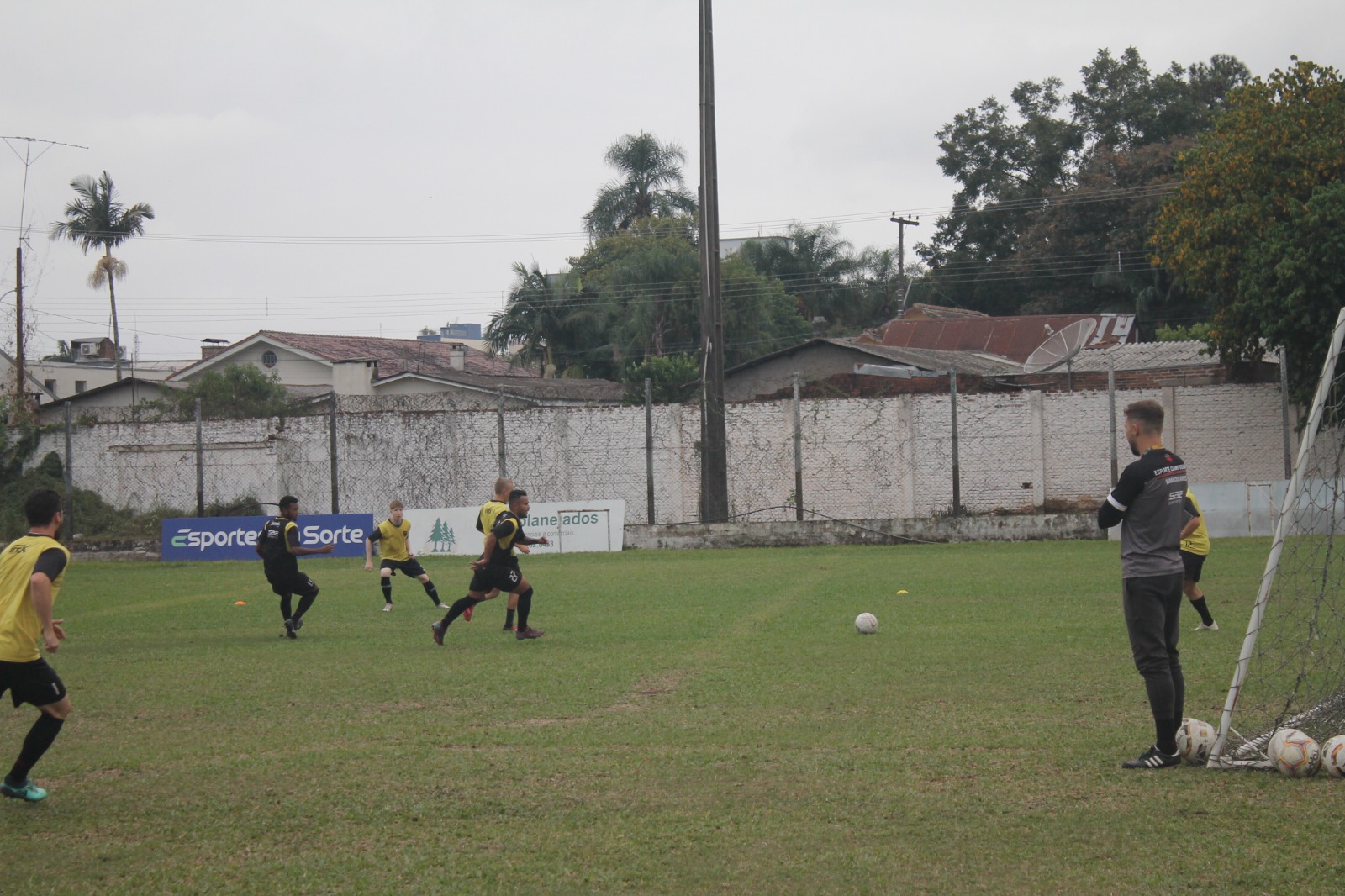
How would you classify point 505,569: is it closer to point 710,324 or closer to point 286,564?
point 286,564

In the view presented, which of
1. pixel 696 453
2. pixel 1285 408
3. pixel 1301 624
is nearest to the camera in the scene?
pixel 1301 624

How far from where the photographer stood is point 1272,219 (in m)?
24.7

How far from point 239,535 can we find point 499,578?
16.0 meters

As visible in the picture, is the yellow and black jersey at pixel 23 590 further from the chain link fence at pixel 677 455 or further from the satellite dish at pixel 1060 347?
the satellite dish at pixel 1060 347

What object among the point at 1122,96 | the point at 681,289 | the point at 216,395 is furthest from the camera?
the point at 1122,96

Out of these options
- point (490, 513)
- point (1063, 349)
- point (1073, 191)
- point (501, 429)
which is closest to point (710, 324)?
point (501, 429)

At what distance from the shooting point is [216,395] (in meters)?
36.9

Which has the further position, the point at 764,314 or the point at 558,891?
the point at 764,314

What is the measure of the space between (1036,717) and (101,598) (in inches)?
652

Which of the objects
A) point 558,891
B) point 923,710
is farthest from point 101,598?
point 558,891

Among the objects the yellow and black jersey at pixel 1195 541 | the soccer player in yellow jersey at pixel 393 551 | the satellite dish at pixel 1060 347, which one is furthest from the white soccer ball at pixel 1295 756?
the satellite dish at pixel 1060 347

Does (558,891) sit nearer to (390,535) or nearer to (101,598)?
(390,535)

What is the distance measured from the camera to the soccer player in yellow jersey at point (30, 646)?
7.03 m

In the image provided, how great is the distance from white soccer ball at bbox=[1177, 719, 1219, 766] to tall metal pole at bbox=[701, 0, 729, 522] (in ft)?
64.5
